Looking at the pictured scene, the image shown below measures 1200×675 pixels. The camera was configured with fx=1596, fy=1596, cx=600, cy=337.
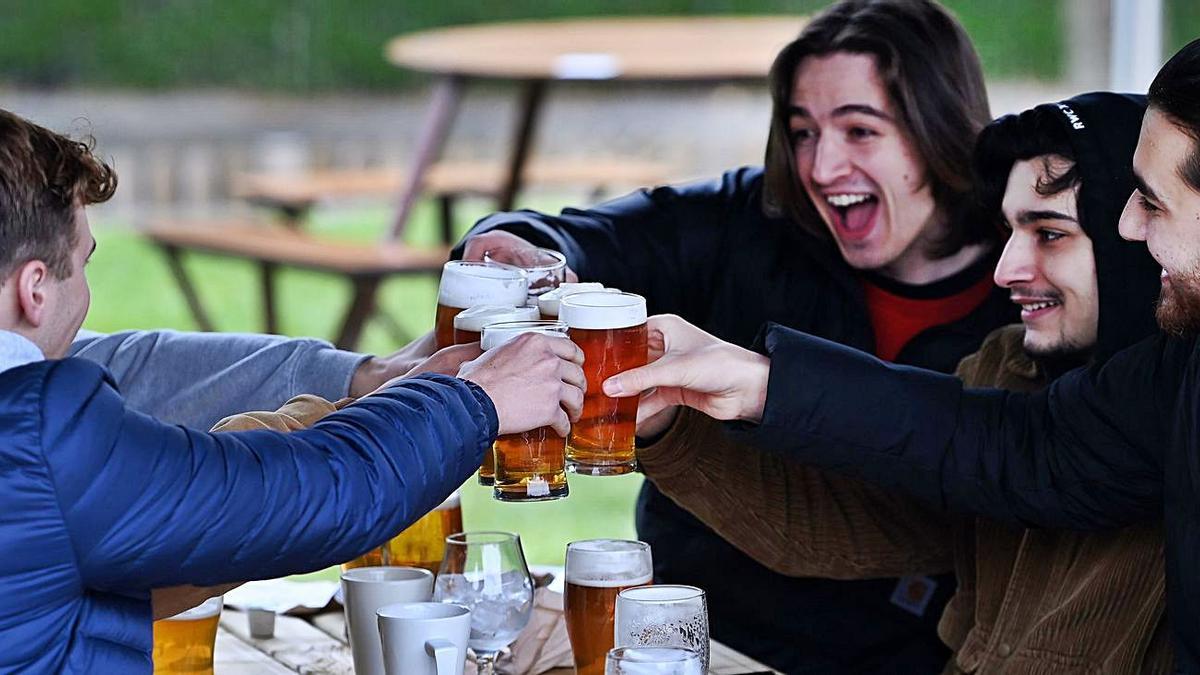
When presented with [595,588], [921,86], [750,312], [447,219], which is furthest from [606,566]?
[447,219]

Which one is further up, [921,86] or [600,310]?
[921,86]

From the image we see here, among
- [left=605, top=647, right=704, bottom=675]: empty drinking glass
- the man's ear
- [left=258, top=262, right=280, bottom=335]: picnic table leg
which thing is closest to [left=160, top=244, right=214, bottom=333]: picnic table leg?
[left=258, top=262, right=280, bottom=335]: picnic table leg

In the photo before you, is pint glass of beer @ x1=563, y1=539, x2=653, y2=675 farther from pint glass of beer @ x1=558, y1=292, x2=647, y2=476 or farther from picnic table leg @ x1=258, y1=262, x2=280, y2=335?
picnic table leg @ x1=258, y1=262, x2=280, y2=335

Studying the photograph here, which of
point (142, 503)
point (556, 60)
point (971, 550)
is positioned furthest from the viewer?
point (556, 60)

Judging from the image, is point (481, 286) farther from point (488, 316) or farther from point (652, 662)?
point (652, 662)

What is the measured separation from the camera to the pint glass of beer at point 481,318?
1.97 meters

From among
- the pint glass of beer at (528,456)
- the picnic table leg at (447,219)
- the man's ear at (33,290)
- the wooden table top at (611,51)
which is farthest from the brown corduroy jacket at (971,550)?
the picnic table leg at (447,219)

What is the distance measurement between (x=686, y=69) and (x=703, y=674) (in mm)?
3841

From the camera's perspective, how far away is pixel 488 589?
184 cm

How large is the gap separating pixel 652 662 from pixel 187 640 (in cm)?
60

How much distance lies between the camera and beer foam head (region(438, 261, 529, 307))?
2.06m

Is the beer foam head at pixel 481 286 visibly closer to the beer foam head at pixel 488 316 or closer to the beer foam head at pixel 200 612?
the beer foam head at pixel 488 316

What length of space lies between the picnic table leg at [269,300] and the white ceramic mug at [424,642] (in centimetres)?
480

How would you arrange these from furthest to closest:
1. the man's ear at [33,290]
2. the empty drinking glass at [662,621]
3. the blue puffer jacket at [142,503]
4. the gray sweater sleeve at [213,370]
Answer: the gray sweater sleeve at [213,370] → the empty drinking glass at [662,621] → the man's ear at [33,290] → the blue puffer jacket at [142,503]
